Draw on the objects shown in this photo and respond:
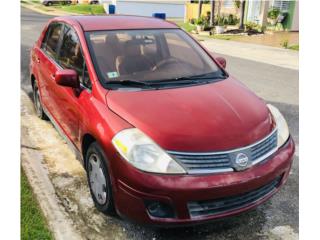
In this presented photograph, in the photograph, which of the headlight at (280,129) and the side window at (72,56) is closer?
the headlight at (280,129)

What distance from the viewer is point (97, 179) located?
3115 mm

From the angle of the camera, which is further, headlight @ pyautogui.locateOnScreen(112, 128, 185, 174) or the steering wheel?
the steering wheel

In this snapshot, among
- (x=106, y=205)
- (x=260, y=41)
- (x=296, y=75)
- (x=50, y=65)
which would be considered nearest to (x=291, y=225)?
(x=106, y=205)

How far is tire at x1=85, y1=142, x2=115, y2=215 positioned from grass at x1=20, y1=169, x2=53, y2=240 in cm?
49

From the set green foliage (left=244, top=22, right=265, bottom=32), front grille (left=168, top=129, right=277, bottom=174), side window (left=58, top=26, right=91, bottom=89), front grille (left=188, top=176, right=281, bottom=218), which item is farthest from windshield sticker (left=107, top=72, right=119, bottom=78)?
green foliage (left=244, top=22, right=265, bottom=32)

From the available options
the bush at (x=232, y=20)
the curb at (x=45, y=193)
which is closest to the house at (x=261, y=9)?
the bush at (x=232, y=20)

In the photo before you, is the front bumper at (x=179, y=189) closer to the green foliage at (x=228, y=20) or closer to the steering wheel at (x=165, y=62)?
the steering wheel at (x=165, y=62)

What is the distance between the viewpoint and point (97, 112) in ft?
10.0

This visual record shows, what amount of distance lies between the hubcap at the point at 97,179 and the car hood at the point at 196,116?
1.67ft

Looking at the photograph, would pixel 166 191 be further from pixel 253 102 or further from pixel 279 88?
pixel 279 88

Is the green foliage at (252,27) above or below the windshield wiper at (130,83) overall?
above

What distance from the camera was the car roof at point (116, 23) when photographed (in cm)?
385

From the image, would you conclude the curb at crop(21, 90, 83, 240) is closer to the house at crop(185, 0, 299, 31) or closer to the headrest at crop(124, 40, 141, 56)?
the headrest at crop(124, 40, 141, 56)

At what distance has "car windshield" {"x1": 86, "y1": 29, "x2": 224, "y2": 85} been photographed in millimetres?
3473
